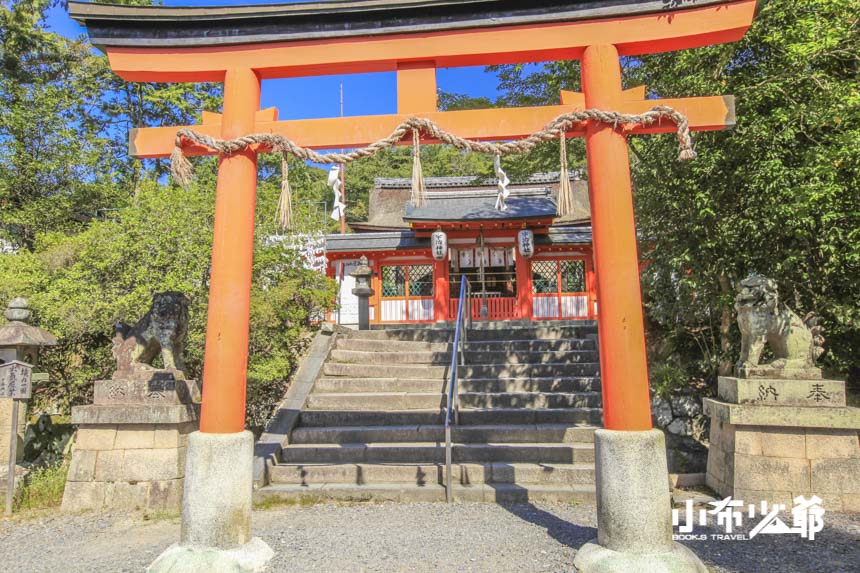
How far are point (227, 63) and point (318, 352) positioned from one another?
5.02 m

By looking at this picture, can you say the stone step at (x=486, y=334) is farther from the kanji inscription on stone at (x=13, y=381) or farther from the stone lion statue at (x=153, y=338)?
the kanji inscription on stone at (x=13, y=381)

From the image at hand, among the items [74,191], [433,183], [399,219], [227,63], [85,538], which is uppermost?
[433,183]

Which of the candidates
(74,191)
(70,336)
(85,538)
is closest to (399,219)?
(74,191)

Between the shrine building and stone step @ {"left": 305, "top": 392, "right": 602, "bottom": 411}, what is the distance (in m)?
6.94

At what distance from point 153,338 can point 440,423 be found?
358 cm

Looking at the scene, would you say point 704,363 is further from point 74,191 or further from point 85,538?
point 74,191

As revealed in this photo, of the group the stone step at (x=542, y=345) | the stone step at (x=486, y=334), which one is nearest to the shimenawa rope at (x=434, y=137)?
the stone step at (x=542, y=345)

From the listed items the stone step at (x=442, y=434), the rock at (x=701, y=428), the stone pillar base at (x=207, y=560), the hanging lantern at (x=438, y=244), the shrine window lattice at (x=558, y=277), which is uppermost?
the hanging lantern at (x=438, y=244)

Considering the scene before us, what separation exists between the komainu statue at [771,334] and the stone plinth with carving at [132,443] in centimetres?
590

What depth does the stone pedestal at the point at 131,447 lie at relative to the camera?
493 cm

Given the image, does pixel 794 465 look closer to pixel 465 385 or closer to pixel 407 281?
pixel 465 385

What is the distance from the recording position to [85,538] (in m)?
4.27

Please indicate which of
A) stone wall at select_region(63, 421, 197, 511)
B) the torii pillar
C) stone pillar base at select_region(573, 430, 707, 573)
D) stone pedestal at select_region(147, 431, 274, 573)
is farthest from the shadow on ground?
stone wall at select_region(63, 421, 197, 511)

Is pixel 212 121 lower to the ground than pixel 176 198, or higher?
lower
